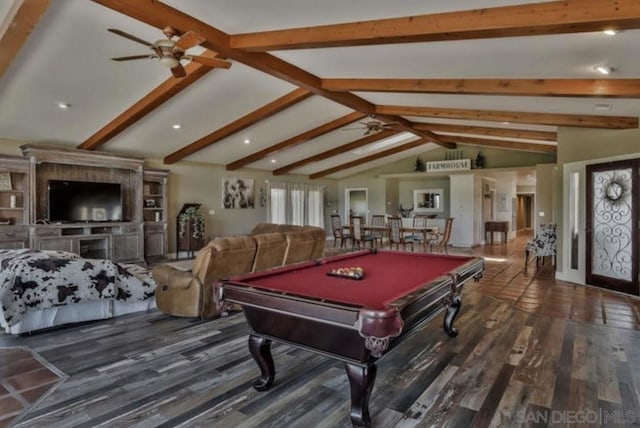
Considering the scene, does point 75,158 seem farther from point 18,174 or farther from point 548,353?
point 548,353

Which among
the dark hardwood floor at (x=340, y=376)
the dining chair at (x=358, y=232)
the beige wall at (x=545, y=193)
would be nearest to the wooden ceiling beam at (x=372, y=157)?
the dining chair at (x=358, y=232)

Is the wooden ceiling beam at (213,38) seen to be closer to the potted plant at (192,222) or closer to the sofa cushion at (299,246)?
the sofa cushion at (299,246)

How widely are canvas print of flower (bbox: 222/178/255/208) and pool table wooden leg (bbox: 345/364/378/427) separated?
29.5 feet

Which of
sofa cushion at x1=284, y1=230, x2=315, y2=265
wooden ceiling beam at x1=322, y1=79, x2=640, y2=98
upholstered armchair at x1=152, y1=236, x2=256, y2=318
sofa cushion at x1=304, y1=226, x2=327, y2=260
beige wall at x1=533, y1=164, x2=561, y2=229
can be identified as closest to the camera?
wooden ceiling beam at x1=322, y1=79, x2=640, y2=98

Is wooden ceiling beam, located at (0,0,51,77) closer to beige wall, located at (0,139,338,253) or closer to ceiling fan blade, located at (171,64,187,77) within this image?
ceiling fan blade, located at (171,64,187,77)

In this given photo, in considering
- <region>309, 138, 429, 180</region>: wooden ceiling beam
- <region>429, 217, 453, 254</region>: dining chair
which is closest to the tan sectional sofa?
<region>429, 217, 453, 254</region>: dining chair

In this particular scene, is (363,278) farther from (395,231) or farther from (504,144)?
(504,144)

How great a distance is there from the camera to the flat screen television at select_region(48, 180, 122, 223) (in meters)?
6.97

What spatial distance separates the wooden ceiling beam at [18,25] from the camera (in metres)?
3.33

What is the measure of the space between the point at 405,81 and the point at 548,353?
12.7 ft

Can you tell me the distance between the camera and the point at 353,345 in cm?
208

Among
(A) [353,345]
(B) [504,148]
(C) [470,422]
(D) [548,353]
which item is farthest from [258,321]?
(B) [504,148]

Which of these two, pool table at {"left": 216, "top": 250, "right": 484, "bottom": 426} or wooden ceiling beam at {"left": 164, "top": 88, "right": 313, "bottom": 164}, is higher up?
wooden ceiling beam at {"left": 164, "top": 88, "right": 313, "bottom": 164}

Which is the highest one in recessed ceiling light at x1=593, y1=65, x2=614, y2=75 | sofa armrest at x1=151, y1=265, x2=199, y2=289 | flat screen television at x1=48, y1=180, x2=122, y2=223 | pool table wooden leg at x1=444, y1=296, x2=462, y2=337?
recessed ceiling light at x1=593, y1=65, x2=614, y2=75
